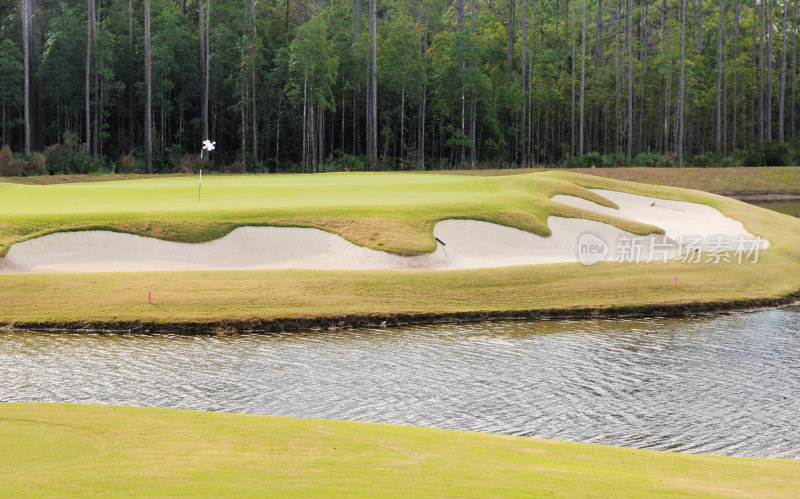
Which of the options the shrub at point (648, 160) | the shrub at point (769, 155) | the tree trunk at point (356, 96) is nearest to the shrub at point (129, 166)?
the tree trunk at point (356, 96)

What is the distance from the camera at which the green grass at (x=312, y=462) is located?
225 inches

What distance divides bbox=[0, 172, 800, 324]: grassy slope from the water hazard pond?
41.4 inches

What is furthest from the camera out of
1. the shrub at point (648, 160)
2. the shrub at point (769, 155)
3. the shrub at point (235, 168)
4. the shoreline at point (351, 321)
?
the shrub at point (648, 160)

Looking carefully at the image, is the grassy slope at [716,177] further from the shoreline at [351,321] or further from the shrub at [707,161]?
the shoreline at [351,321]

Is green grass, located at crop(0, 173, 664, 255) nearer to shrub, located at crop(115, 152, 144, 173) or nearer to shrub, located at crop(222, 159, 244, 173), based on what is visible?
shrub, located at crop(115, 152, 144, 173)

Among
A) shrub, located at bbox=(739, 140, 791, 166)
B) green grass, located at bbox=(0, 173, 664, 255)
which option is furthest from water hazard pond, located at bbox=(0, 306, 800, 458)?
shrub, located at bbox=(739, 140, 791, 166)

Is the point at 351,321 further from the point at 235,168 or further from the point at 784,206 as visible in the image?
the point at 235,168

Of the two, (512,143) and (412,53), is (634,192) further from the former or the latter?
(512,143)

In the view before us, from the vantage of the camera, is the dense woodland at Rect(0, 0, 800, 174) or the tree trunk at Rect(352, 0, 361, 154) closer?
the dense woodland at Rect(0, 0, 800, 174)

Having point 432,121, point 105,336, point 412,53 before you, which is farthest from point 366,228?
point 432,121

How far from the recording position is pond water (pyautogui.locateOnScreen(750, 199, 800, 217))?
1634 inches

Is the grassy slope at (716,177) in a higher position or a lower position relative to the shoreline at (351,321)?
higher

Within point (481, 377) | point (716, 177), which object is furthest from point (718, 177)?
point (481, 377)

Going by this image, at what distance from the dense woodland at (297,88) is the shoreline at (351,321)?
1207 inches
